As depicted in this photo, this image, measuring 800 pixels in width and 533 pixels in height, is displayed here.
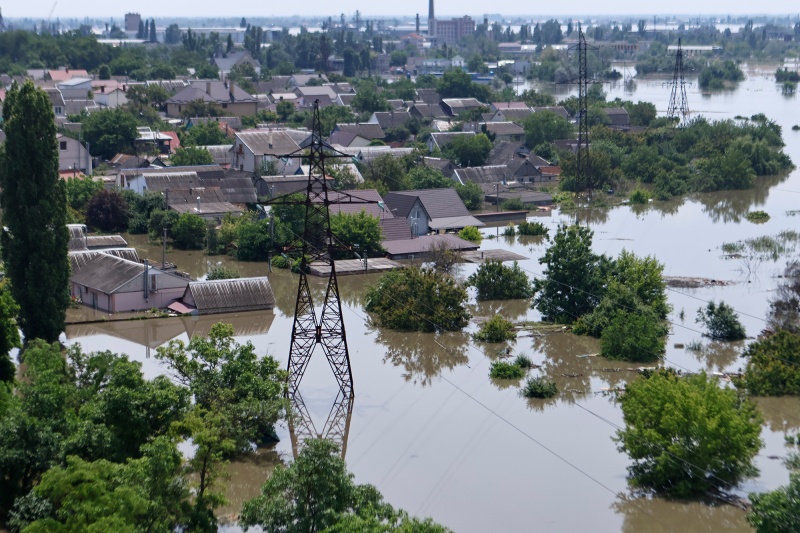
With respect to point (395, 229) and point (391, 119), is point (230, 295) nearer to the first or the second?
point (395, 229)

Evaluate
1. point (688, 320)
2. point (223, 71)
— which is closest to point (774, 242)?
point (688, 320)

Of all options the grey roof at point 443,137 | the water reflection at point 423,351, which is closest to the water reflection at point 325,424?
the water reflection at point 423,351

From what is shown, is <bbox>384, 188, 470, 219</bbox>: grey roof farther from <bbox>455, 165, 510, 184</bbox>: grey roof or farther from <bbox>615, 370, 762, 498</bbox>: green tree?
<bbox>615, 370, 762, 498</bbox>: green tree

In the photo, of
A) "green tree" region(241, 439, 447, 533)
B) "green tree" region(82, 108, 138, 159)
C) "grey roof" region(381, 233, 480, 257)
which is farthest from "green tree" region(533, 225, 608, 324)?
"green tree" region(82, 108, 138, 159)

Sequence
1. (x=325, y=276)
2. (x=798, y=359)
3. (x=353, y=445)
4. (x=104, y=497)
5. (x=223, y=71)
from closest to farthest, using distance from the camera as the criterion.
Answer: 1. (x=104, y=497)
2. (x=353, y=445)
3. (x=798, y=359)
4. (x=325, y=276)
5. (x=223, y=71)

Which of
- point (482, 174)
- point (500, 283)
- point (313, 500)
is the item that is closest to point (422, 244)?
point (500, 283)

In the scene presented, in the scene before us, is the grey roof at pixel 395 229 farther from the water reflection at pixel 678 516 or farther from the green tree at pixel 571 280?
the water reflection at pixel 678 516

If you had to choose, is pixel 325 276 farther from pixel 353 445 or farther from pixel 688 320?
pixel 353 445
